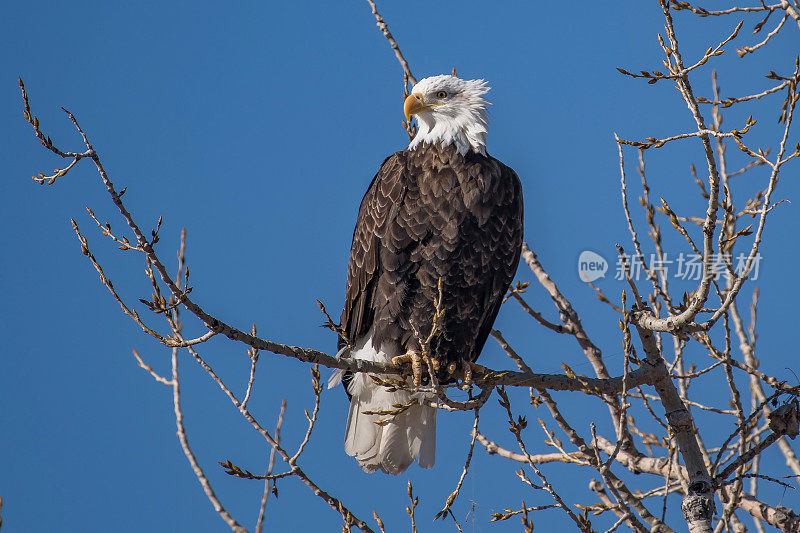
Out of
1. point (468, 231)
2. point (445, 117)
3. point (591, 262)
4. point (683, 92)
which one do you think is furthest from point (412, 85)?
point (683, 92)

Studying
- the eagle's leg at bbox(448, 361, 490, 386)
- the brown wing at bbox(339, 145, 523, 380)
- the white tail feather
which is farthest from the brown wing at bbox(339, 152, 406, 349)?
the eagle's leg at bbox(448, 361, 490, 386)

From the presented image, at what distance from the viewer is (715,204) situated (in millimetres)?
2643

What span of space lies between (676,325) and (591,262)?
63.0 inches

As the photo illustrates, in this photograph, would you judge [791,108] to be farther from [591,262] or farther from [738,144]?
[591,262]

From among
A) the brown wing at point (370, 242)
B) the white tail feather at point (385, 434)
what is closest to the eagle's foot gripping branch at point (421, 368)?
the brown wing at point (370, 242)

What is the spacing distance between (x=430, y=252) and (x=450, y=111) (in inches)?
39.1

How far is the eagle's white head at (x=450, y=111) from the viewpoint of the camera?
432 cm

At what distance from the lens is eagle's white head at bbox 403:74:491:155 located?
14.2 ft

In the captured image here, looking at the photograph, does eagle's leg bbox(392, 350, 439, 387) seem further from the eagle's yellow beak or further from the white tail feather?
the eagle's yellow beak

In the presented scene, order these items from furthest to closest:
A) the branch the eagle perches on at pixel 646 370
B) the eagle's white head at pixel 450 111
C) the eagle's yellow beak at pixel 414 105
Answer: the eagle's yellow beak at pixel 414 105 → the eagle's white head at pixel 450 111 → the branch the eagle perches on at pixel 646 370

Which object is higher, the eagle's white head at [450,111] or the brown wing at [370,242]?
the eagle's white head at [450,111]

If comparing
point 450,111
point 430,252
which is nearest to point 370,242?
point 430,252

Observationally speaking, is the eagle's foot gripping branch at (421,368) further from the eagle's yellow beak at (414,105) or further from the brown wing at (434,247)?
the eagle's yellow beak at (414,105)

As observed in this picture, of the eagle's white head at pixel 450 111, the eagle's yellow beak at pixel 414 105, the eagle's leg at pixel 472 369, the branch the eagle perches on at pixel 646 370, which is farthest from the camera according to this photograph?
the eagle's yellow beak at pixel 414 105
